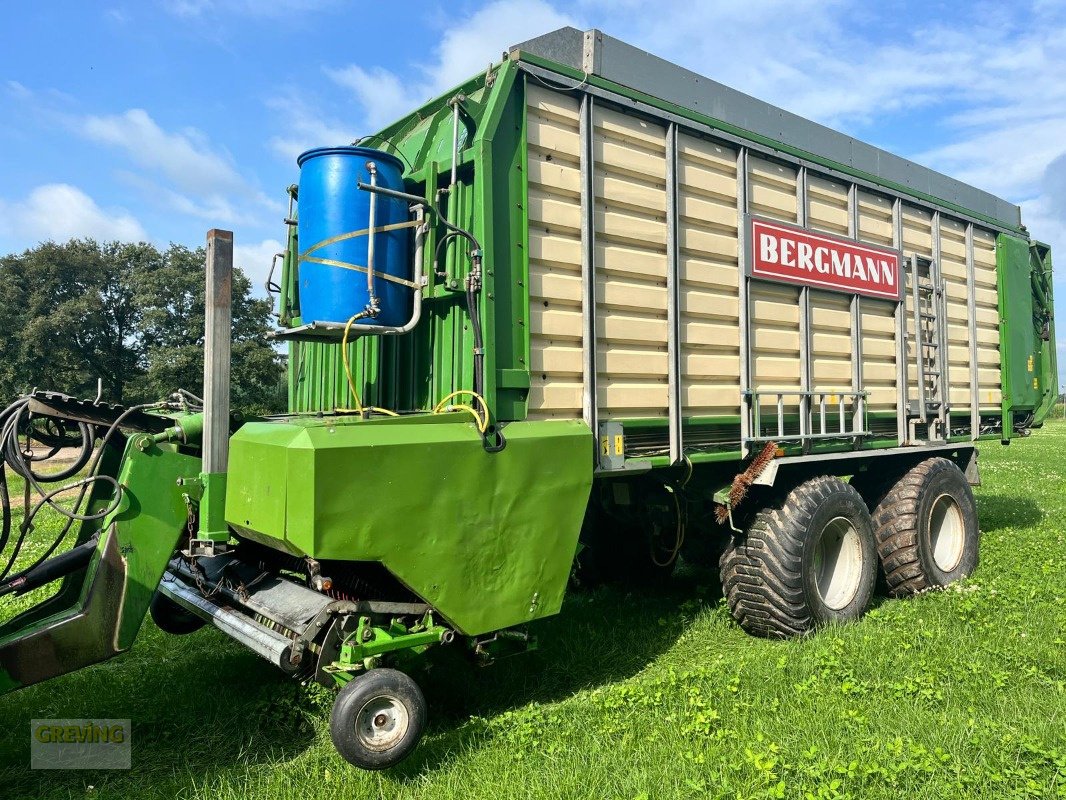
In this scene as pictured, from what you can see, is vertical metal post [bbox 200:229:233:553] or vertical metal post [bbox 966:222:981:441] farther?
vertical metal post [bbox 966:222:981:441]

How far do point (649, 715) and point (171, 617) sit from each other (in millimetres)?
2953

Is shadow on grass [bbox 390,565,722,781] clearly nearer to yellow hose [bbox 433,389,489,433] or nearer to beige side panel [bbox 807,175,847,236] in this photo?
yellow hose [bbox 433,389,489,433]

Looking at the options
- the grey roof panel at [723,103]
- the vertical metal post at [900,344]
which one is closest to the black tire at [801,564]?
the vertical metal post at [900,344]

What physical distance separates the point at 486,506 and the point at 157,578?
58.5 inches

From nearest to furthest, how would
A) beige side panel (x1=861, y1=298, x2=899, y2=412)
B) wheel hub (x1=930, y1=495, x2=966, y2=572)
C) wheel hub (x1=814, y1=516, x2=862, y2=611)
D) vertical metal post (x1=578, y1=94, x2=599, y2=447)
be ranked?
1. vertical metal post (x1=578, y1=94, x2=599, y2=447)
2. wheel hub (x1=814, y1=516, x2=862, y2=611)
3. beige side panel (x1=861, y1=298, x2=899, y2=412)
4. wheel hub (x1=930, y1=495, x2=966, y2=572)

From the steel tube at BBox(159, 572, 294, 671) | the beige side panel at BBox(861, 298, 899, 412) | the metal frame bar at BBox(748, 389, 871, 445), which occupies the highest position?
the beige side panel at BBox(861, 298, 899, 412)

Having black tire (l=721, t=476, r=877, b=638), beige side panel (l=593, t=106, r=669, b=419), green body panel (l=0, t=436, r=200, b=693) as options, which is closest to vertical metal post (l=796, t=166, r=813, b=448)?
black tire (l=721, t=476, r=877, b=638)

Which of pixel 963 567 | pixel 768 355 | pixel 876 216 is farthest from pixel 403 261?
pixel 963 567

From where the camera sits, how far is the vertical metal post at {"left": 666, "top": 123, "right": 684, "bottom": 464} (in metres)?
4.69

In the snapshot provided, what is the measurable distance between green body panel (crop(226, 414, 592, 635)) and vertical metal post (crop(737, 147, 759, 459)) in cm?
161

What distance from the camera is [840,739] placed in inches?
135

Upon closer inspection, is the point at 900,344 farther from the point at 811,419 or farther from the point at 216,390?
the point at 216,390

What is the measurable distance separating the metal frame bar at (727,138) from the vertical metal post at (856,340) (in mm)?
180

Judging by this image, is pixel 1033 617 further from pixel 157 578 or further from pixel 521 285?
pixel 157 578
